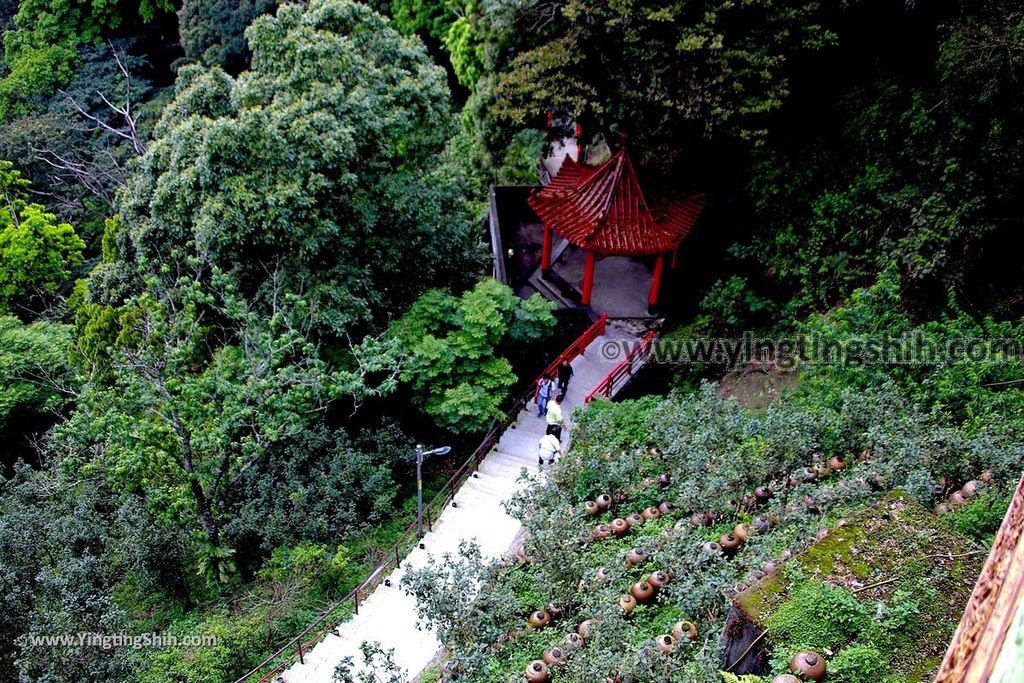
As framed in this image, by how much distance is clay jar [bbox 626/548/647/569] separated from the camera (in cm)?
845

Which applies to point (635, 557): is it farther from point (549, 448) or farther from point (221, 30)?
point (221, 30)

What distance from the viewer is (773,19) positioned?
43.3ft

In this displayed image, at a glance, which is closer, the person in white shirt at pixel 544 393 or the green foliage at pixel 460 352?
the green foliage at pixel 460 352

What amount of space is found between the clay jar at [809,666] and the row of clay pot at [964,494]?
2873 millimetres

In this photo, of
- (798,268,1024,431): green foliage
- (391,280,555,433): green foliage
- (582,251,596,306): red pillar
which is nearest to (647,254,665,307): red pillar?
(582,251,596,306): red pillar

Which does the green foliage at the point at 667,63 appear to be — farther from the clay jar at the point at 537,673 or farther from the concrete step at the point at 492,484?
the clay jar at the point at 537,673

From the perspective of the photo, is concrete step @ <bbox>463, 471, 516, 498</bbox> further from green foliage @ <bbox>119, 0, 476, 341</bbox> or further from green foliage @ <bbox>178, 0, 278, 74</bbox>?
green foliage @ <bbox>178, 0, 278, 74</bbox>

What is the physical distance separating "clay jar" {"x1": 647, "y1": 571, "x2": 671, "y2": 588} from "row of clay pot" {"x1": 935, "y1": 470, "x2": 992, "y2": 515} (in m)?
2.85

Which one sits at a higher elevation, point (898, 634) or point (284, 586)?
point (898, 634)

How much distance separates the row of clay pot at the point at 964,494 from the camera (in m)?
7.71

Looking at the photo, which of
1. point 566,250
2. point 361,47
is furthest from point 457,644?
point 566,250

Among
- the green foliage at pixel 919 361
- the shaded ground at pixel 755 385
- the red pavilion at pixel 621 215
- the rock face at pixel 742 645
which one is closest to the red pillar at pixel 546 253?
the red pavilion at pixel 621 215

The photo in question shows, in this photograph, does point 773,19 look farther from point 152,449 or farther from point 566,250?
point 152,449

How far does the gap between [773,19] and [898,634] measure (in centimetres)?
1102
